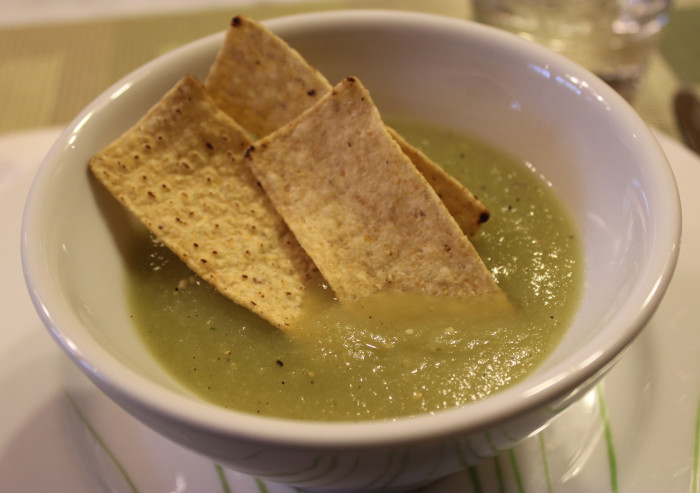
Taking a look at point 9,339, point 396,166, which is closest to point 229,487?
point 9,339

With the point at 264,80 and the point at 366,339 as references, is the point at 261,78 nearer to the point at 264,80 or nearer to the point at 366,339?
the point at 264,80

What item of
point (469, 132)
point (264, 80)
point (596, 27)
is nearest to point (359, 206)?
point (264, 80)

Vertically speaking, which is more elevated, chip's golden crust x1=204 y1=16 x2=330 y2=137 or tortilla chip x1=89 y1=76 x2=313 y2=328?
chip's golden crust x1=204 y1=16 x2=330 y2=137

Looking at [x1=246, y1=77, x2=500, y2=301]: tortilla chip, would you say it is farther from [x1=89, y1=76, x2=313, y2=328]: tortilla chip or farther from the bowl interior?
the bowl interior

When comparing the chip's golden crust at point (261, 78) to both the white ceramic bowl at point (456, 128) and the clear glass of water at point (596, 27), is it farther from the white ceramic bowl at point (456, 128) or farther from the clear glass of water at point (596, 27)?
the clear glass of water at point (596, 27)

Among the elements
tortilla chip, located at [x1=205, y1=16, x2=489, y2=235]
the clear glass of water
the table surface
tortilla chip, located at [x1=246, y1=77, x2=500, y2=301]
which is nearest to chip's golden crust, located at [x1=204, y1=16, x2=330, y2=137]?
tortilla chip, located at [x1=205, y1=16, x2=489, y2=235]

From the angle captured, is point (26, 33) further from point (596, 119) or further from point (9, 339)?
point (596, 119)

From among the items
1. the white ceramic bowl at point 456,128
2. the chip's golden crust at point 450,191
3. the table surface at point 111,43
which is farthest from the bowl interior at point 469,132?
the table surface at point 111,43
